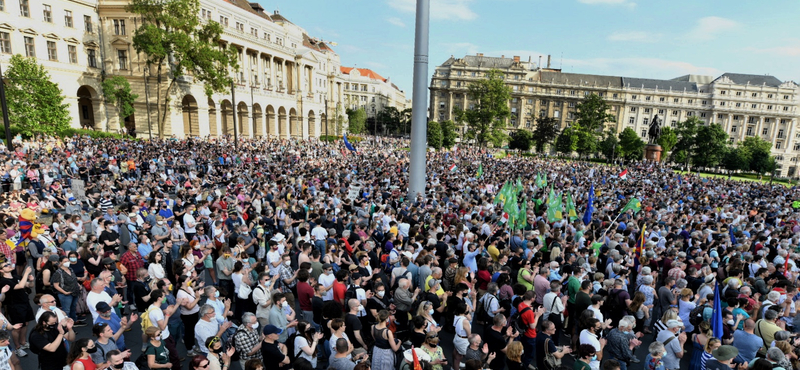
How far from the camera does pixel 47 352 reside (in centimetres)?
502

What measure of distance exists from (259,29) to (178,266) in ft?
204

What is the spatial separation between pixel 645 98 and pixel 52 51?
346ft

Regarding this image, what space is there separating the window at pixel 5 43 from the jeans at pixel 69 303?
39.5 meters

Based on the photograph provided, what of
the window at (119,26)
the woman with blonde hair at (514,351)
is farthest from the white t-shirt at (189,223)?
the window at (119,26)

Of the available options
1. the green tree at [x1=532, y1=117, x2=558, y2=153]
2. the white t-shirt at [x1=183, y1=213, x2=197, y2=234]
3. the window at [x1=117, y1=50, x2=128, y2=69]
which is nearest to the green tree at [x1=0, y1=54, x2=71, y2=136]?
the window at [x1=117, y1=50, x2=128, y2=69]

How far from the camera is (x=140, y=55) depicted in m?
41.8

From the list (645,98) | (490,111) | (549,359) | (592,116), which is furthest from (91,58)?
(645,98)

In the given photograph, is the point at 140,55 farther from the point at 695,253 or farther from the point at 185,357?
the point at 695,253

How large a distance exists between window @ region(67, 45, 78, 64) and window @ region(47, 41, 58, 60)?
4.11ft

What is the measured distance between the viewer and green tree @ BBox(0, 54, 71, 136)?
27.4 metres

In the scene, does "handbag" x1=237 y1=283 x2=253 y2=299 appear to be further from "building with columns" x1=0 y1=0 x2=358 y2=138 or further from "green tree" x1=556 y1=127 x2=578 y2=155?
"green tree" x1=556 y1=127 x2=578 y2=155

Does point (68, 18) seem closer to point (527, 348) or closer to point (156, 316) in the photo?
point (156, 316)

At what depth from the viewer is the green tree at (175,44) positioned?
37.5 metres

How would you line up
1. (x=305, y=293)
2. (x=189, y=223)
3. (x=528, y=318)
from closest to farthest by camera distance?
(x=528, y=318) < (x=305, y=293) < (x=189, y=223)
